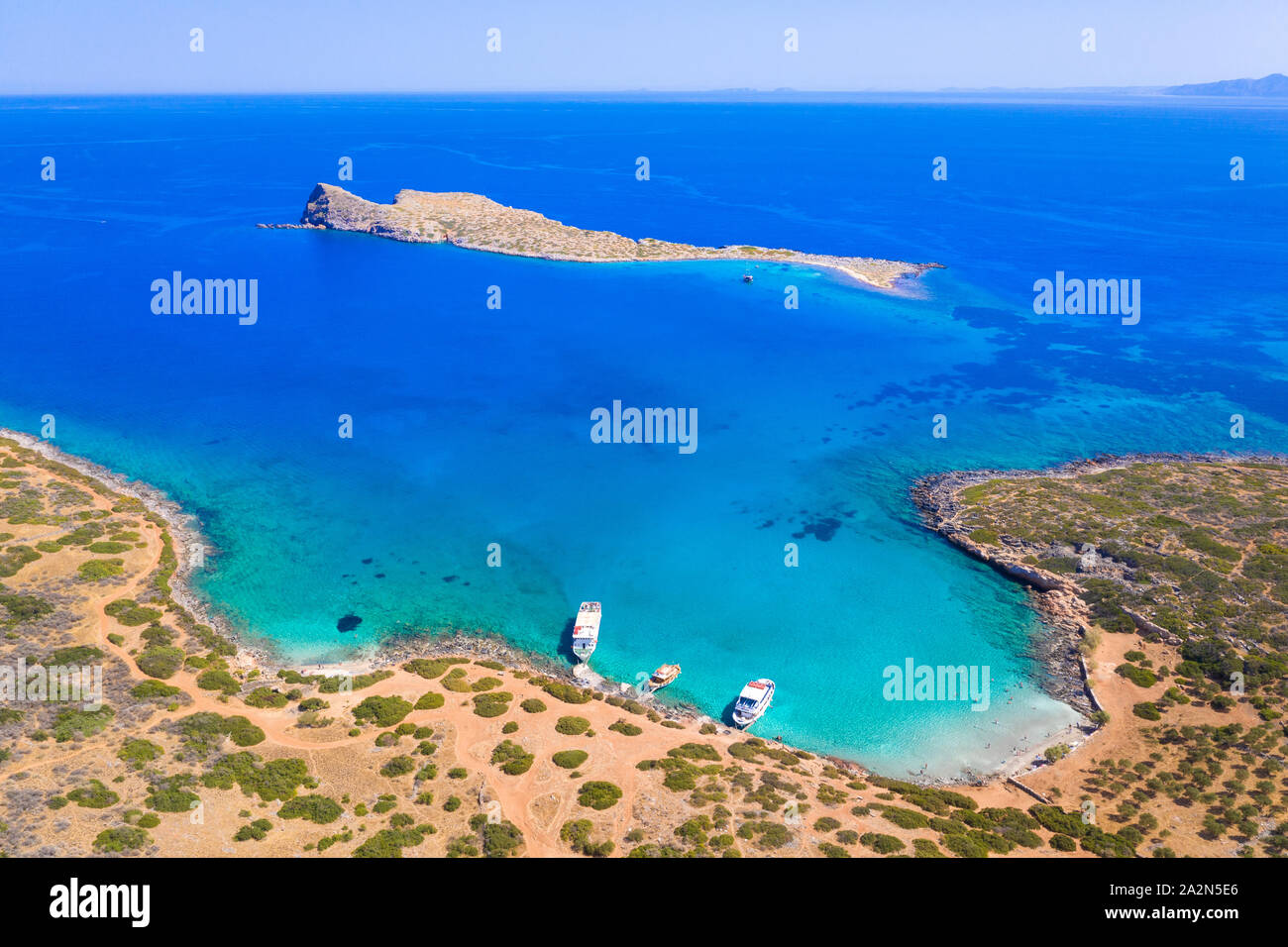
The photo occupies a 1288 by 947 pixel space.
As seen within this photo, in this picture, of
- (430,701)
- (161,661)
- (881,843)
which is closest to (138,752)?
(161,661)

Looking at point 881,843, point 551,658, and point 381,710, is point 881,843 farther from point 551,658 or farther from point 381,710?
point 381,710

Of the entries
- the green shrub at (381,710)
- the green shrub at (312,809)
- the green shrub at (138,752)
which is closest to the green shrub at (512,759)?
the green shrub at (381,710)

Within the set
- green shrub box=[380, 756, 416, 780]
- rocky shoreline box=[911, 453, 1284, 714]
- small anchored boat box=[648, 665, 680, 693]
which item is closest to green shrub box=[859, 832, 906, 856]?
small anchored boat box=[648, 665, 680, 693]

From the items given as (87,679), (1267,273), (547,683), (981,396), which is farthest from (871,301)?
(87,679)

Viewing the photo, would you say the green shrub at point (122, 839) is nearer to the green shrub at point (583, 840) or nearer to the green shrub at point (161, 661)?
the green shrub at point (161, 661)

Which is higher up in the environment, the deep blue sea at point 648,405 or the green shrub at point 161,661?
the deep blue sea at point 648,405

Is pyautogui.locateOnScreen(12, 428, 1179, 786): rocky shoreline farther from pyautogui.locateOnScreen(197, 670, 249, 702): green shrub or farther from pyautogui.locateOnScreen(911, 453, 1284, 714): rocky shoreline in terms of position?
pyautogui.locateOnScreen(197, 670, 249, 702): green shrub
